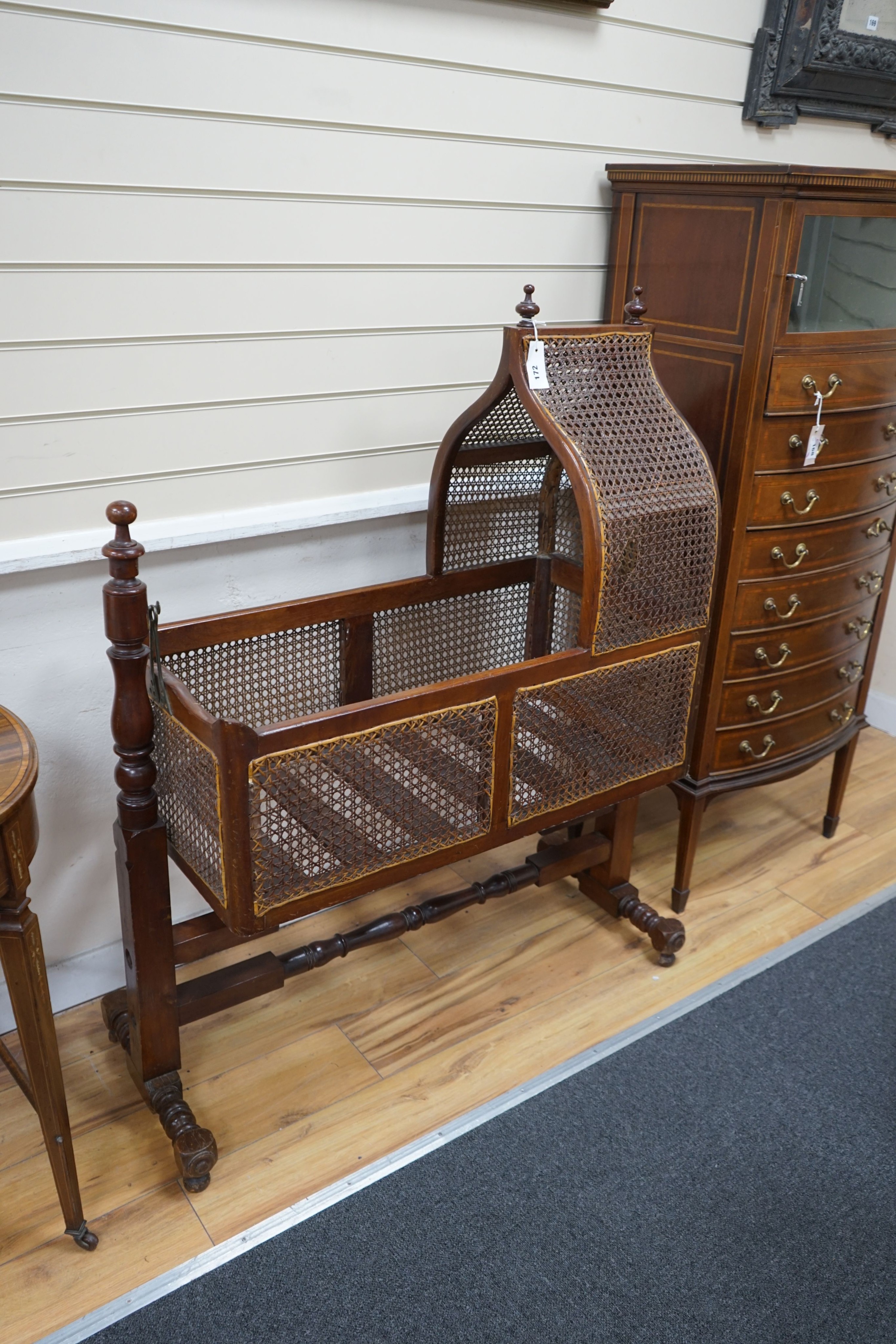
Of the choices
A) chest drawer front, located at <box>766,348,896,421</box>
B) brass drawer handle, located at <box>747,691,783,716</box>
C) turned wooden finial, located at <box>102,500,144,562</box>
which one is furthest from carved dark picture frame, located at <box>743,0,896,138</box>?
turned wooden finial, located at <box>102,500,144,562</box>

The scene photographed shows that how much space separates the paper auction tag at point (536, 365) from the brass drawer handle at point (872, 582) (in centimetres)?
97

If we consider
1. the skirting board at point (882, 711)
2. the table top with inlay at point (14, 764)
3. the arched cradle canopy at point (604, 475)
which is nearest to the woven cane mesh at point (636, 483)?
the arched cradle canopy at point (604, 475)

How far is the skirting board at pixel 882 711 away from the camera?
3188 millimetres

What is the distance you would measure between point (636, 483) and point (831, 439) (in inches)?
22.3

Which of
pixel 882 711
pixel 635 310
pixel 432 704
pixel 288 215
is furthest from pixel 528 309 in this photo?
pixel 882 711

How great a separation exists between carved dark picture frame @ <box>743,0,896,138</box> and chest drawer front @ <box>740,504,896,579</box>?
946 mm

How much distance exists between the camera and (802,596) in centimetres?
219

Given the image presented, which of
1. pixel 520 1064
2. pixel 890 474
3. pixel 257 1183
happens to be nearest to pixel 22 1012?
pixel 257 1183

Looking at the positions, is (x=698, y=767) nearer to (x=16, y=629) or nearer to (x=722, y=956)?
(x=722, y=956)

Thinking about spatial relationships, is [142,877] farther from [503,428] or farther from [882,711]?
[882,711]

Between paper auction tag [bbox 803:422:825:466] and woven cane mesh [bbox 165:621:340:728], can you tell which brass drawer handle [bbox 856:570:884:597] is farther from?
woven cane mesh [bbox 165:621:340:728]

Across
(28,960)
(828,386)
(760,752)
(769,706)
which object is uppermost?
(828,386)

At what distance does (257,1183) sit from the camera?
5.45 feet

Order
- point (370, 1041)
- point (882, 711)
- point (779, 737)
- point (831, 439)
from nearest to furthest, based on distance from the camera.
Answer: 1. point (370, 1041)
2. point (831, 439)
3. point (779, 737)
4. point (882, 711)
